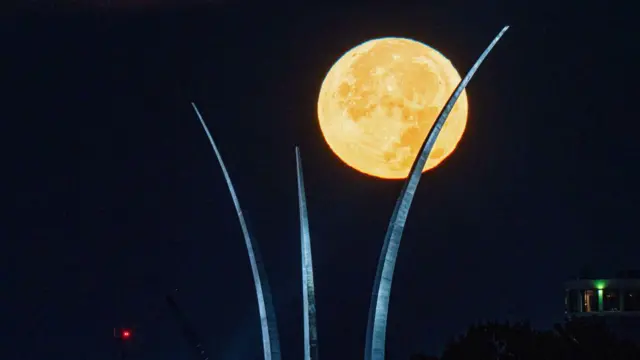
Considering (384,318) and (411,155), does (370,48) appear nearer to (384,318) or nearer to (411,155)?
(411,155)

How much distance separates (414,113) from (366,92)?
2.20m

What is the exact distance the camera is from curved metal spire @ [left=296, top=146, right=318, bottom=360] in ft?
170

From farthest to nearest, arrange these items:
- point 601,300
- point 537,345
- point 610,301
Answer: point 601,300, point 610,301, point 537,345

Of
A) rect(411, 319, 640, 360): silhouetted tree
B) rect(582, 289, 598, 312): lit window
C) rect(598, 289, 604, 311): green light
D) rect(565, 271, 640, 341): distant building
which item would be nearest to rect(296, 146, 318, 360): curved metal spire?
rect(411, 319, 640, 360): silhouetted tree

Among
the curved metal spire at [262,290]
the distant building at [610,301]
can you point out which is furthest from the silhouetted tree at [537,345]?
the distant building at [610,301]

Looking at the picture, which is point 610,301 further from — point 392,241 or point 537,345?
point 392,241

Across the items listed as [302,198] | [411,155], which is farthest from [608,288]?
[302,198]

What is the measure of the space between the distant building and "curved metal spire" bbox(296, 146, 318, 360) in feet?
189

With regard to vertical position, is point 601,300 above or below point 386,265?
above

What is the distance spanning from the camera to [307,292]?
53.0 meters

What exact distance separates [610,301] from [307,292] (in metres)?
63.2

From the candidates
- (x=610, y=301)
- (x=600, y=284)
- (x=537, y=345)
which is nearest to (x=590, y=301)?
(x=600, y=284)

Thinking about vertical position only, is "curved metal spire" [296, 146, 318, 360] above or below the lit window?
below

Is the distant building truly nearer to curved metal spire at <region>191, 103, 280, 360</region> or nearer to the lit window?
the lit window
